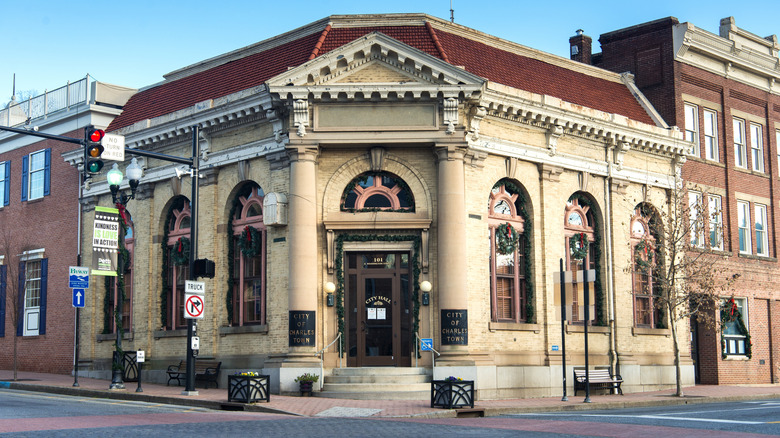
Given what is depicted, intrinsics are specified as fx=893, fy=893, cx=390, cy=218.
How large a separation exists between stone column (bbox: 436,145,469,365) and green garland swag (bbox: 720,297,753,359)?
13.9 m

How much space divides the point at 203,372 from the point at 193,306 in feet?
15.5

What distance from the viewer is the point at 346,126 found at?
24656 millimetres

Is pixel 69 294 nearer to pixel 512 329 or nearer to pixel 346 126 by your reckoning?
pixel 346 126

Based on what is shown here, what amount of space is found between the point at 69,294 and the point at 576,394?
18.3 metres

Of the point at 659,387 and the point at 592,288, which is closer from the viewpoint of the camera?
the point at 592,288

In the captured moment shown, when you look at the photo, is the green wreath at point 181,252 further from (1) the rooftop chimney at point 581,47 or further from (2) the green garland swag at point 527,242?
(1) the rooftop chimney at point 581,47

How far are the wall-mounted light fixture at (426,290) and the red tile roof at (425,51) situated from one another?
6.56 metres

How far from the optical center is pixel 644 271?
30.9 metres

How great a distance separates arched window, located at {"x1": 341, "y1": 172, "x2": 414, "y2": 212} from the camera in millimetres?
25219

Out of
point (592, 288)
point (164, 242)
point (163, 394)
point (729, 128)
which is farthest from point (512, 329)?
point (729, 128)

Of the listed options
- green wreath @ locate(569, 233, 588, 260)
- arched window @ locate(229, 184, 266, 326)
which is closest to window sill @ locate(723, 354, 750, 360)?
green wreath @ locate(569, 233, 588, 260)

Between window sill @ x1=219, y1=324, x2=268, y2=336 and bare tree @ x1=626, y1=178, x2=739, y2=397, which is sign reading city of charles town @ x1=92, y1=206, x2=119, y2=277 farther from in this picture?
bare tree @ x1=626, y1=178, x2=739, y2=397

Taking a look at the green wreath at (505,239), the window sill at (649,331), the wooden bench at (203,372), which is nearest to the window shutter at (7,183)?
the wooden bench at (203,372)

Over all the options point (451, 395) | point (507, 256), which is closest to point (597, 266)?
point (507, 256)
